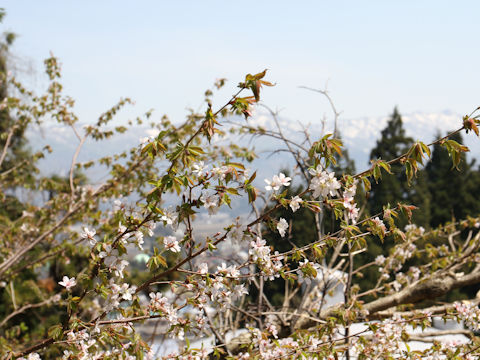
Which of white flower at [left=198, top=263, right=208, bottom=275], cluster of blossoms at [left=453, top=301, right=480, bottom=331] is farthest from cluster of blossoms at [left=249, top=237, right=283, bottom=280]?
cluster of blossoms at [left=453, top=301, right=480, bottom=331]

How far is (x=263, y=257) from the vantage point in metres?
1.66

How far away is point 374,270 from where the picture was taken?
45.0 ft

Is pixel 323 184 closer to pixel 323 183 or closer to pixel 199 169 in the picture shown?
pixel 323 183

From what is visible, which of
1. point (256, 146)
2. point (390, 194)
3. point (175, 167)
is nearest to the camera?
point (175, 167)

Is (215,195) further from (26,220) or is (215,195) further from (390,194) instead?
(390,194)

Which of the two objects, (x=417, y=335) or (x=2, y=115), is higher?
(x=2, y=115)

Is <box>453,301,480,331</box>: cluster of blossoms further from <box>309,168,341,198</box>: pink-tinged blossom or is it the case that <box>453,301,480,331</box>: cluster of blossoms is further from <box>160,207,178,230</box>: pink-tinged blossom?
<box>160,207,178,230</box>: pink-tinged blossom

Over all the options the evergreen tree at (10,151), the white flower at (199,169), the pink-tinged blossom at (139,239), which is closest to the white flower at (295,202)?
the white flower at (199,169)

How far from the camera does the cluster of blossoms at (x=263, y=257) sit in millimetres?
1651

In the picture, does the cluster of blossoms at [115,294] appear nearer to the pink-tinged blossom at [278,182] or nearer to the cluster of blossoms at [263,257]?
the cluster of blossoms at [263,257]

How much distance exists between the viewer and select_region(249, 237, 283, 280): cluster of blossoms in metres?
1.65

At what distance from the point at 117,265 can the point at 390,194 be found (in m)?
Result: 17.7

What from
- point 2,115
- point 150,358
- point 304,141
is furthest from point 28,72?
point 2,115

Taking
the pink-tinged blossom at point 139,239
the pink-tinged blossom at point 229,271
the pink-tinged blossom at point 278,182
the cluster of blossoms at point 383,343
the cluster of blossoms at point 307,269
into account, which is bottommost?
the cluster of blossoms at point 383,343
